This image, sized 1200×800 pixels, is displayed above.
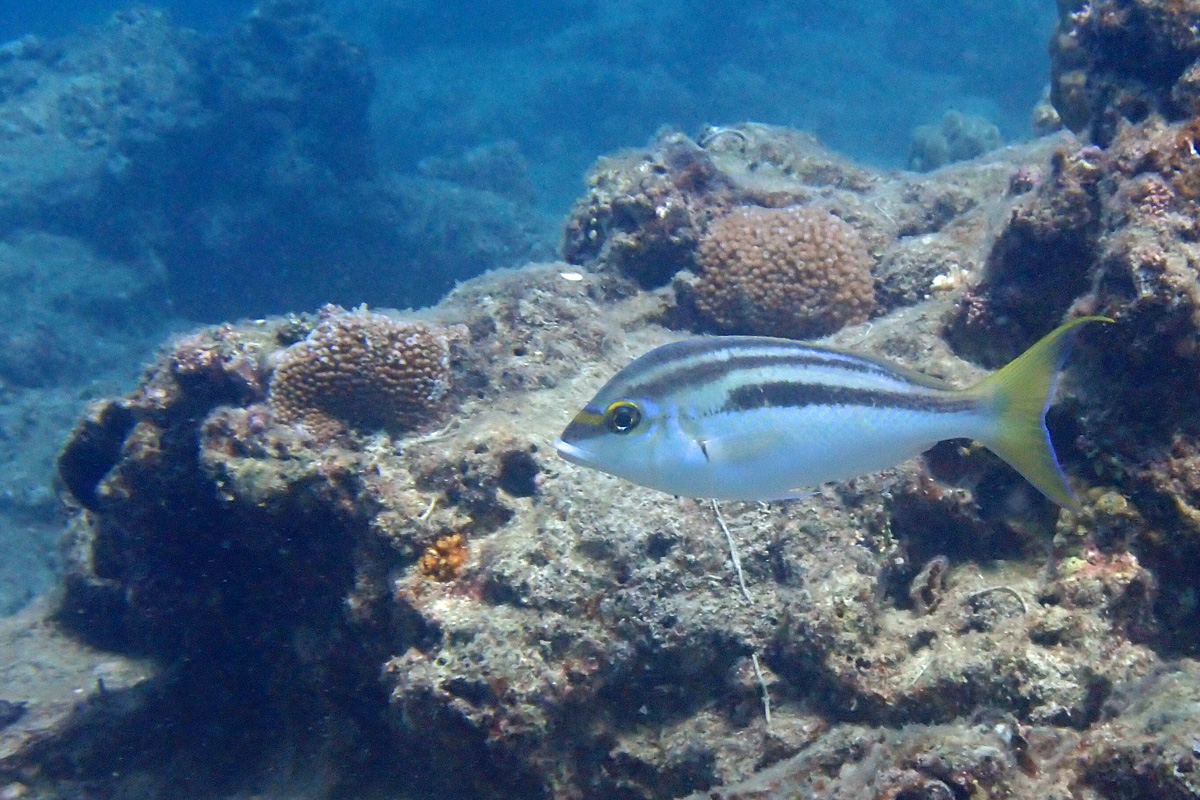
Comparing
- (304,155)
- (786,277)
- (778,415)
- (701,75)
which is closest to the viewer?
(778,415)

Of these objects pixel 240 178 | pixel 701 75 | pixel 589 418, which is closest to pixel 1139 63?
pixel 589 418

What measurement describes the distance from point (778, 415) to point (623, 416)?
48 centimetres

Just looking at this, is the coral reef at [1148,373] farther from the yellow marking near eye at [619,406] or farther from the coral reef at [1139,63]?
the yellow marking near eye at [619,406]

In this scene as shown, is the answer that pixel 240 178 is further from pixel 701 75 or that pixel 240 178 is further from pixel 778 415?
pixel 701 75

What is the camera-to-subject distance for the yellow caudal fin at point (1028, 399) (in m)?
2.21

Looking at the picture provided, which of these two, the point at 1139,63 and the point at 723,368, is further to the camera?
the point at 1139,63

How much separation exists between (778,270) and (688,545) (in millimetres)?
3126

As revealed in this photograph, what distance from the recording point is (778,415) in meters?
2.15

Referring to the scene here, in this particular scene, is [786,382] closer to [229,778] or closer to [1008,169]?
[229,778]

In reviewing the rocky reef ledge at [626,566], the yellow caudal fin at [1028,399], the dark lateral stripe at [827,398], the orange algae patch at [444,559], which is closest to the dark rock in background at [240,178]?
the rocky reef ledge at [626,566]

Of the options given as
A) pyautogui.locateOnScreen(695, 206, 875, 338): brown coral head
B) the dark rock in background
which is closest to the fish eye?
pyautogui.locateOnScreen(695, 206, 875, 338): brown coral head

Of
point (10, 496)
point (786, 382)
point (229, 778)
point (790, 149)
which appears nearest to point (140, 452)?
point (229, 778)

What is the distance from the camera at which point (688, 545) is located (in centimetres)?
385

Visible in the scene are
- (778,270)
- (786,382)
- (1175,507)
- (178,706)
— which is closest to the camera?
(786,382)
